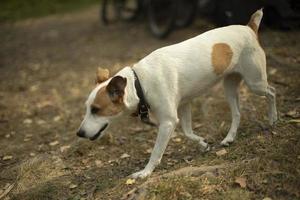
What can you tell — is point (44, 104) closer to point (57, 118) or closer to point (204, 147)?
point (57, 118)

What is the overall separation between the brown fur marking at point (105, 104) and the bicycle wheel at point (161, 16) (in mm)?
5084

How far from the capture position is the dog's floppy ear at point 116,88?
13.0 feet

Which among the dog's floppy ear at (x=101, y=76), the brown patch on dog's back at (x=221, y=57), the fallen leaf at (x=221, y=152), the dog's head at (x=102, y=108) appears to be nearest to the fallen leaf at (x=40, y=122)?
the dog's floppy ear at (x=101, y=76)

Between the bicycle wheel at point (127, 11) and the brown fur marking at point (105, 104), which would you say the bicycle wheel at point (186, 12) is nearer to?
the bicycle wheel at point (127, 11)

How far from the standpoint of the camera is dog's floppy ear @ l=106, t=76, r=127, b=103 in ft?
13.0

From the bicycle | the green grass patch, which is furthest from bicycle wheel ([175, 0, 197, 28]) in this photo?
the green grass patch

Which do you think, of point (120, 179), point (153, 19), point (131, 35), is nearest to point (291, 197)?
→ point (120, 179)

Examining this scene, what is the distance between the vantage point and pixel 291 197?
3803mm

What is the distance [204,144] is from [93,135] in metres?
1.29

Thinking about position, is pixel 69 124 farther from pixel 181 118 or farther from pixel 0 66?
pixel 0 66

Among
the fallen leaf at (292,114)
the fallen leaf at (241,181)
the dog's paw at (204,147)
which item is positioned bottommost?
the dog's paw at (204,147)

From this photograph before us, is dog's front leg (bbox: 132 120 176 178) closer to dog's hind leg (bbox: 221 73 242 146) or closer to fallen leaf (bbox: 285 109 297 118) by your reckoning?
dog's hind leg (bbox: 221 73 242 146)

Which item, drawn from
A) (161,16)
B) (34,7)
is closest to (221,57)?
(161,16)

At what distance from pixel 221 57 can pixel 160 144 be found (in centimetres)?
101
